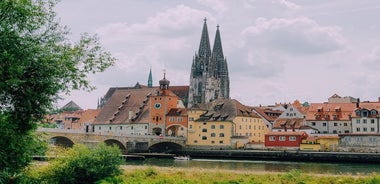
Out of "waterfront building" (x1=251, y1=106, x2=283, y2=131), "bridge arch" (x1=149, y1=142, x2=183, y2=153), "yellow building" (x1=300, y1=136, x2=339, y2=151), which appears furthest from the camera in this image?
"waterfront building" (x1=251, y1=106, x2=283, y2=131)

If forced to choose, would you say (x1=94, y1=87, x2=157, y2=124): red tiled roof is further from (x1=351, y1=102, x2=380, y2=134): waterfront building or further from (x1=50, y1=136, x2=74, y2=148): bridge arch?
(x1=351, y1=102, x2=380, y2=134): waterfront building

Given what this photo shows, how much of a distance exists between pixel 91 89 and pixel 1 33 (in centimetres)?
488

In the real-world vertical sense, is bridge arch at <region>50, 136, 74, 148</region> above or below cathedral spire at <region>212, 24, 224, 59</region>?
below

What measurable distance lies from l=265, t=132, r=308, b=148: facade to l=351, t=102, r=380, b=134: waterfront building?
13.4 metres

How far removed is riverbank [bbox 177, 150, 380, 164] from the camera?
66500mm

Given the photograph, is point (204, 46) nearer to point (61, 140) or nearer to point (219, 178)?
point (61, 140)

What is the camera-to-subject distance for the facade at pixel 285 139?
79.4 m

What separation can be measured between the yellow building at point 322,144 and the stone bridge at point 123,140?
23979 millimetres

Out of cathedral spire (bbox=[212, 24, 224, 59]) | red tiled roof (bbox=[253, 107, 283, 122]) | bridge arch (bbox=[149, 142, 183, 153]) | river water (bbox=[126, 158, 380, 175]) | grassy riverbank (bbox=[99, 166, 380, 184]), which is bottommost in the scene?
river water (bbox=[126, 158, 380, 175])

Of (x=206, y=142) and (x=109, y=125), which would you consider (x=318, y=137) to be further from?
(x=109, y=125)

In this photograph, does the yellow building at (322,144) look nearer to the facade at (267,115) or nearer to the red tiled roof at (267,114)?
the facade at (267,115)

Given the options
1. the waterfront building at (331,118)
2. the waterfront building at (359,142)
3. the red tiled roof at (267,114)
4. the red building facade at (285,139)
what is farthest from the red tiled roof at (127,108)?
the waterfront building at (359,142)

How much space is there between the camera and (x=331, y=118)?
306ft

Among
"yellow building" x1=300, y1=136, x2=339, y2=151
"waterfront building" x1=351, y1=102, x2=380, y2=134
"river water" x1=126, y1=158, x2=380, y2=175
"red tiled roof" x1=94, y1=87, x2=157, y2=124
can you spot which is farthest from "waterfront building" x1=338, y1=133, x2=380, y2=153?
"red tiled roof" x1=94, y1=87, x2=157, y2=124
